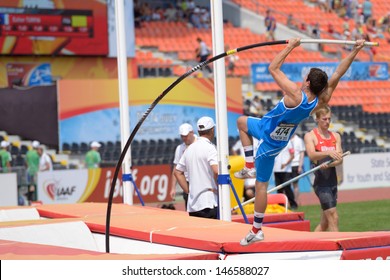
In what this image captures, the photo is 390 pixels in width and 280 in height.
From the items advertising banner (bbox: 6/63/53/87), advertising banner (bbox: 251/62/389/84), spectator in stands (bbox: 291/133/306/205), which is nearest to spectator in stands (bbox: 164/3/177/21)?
advertising banner (bbox: 251/62/389/84)

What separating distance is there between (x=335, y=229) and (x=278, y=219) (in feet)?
4.37

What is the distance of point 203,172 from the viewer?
1125cm

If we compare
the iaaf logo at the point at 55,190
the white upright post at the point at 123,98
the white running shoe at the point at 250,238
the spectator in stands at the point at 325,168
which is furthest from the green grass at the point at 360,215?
the white running shoe at the point at 250,238

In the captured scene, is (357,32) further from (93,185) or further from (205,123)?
(205,123)

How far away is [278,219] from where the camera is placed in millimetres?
12352

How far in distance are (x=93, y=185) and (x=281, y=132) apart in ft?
42.9

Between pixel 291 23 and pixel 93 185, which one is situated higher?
pixel 291 23

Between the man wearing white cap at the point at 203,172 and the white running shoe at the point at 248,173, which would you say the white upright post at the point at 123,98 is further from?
the white running shoe at the point at 248,173

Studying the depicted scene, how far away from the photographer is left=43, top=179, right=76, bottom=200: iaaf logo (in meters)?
20.6

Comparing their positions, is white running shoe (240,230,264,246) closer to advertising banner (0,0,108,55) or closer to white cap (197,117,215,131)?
white cap (197,117,215,131)

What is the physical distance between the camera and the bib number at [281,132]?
845 centimetres

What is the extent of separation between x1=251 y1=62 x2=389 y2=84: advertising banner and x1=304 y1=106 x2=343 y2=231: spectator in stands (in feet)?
49.3

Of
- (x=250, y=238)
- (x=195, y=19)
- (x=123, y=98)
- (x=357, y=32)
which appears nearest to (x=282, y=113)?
(x=250, y=238)

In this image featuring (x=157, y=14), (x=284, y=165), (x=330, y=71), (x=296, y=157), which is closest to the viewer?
(x=284, y=165)
